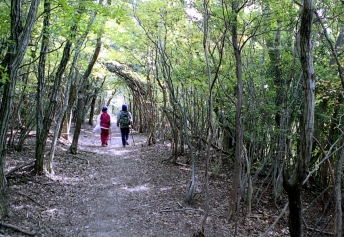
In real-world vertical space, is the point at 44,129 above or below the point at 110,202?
above

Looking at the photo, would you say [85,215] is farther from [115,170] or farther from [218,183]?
[218,183]

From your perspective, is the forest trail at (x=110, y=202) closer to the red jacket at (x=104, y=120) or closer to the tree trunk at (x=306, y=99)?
the tree trunk at (x=306, y=99)

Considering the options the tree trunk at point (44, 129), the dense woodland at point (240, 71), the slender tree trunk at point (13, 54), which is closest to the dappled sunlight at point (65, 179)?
the dense woodland at point (240, 71)

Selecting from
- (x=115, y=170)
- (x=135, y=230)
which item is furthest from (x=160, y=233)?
(x=115, y=170)

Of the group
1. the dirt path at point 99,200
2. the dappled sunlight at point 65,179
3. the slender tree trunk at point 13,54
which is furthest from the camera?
the dappled sunlight at point 65,179

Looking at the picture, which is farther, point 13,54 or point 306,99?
point 13,54

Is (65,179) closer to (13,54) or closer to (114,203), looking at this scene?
(114,203)

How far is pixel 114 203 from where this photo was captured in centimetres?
617

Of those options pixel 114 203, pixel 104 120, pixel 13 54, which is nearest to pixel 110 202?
pixel 114 203

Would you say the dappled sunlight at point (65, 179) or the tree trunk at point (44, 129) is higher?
the tree trunk at point (44, 129)

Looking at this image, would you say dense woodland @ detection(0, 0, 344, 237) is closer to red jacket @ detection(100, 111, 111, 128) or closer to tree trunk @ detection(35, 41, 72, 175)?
tree trunk @ detection(35, 41, 72, 175)

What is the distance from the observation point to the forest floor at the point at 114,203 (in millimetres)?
4871

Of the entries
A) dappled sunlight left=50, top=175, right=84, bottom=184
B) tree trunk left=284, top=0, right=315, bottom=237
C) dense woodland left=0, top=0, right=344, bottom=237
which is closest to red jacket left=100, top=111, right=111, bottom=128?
dense woodland left=0, top=0, right=344, bottom=237

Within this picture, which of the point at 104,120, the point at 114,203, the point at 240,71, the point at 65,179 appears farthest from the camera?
the point at 104,120
